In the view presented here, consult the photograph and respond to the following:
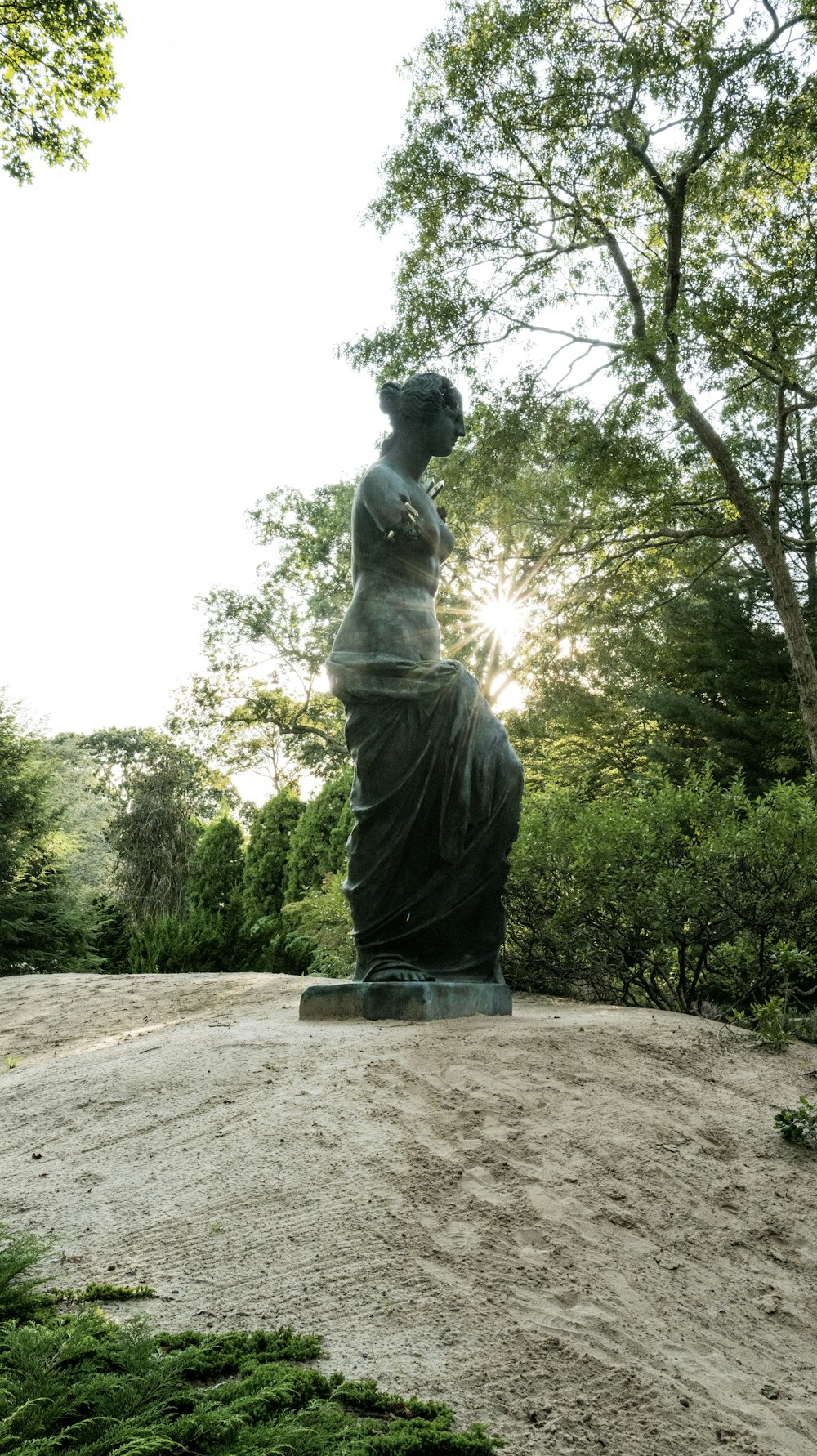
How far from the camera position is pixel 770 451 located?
17828 mm

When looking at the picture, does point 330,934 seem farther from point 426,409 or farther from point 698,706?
point 698,706

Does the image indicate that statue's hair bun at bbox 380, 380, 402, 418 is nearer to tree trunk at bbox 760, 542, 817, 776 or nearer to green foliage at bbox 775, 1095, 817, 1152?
green foliage at bbox 775, 1095, 817, 1152

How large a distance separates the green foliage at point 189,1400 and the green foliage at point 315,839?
1157 centimetres

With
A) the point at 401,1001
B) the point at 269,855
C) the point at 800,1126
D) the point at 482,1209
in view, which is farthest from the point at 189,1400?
the point at 269,855

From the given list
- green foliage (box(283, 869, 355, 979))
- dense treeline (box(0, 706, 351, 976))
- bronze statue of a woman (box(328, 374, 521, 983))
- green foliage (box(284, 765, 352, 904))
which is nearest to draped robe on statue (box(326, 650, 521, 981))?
bronze statue of a woman (box(328, 374, 521, 983))

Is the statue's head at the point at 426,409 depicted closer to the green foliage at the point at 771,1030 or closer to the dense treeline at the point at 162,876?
the green foliage at the point at 771,1030

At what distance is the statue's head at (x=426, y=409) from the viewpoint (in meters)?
5.56

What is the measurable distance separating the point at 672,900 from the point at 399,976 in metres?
2.21

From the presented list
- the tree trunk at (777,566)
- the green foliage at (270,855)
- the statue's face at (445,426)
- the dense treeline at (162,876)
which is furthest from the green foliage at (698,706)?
the statue's face at (445,426)

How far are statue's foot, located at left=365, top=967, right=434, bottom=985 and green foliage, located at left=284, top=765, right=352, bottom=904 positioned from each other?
8.63 meters

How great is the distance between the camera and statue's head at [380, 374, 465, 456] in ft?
18.2

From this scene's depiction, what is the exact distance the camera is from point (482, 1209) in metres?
2.77

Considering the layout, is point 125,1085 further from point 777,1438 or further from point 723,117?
point 723,117

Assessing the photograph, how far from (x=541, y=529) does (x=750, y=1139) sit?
10.4 m
